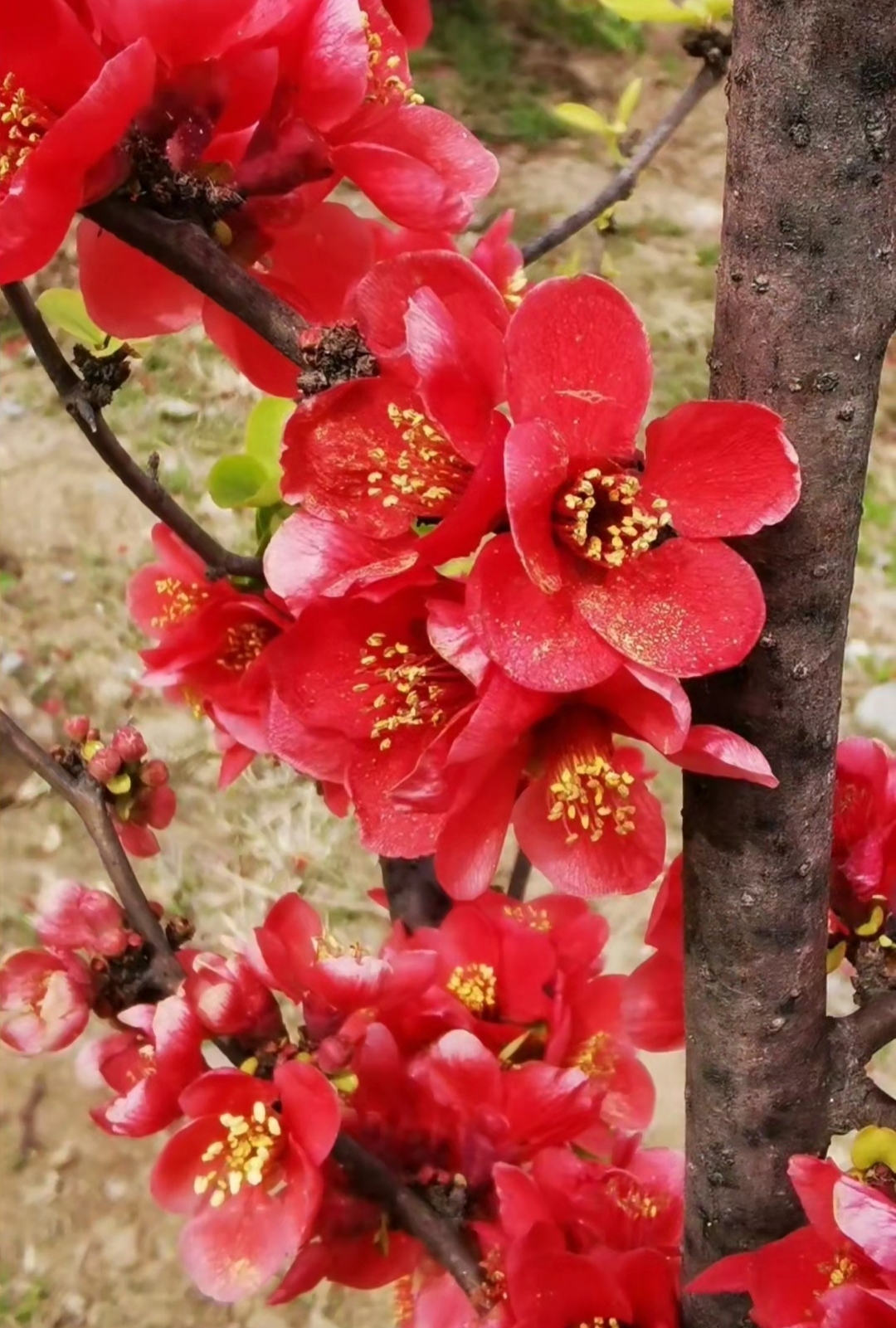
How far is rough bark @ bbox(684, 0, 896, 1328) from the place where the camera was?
0.78 ft

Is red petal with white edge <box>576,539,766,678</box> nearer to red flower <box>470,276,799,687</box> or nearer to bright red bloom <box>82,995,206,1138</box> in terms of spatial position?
red flower <box>470,276,799,687</box>

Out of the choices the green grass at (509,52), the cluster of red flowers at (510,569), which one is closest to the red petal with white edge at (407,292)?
the cluster of red flowers at (510,569)

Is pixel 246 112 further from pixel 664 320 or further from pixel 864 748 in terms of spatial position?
pixel 664 320

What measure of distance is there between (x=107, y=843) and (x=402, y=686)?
0.25 metres

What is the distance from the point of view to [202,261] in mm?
278

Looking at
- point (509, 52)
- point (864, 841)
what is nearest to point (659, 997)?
point (864, 841)

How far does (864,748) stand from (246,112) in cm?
27

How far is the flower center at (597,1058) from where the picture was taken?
0.54 meters

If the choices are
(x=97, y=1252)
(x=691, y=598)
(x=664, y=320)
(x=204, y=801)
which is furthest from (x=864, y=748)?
(x=664, y=320)

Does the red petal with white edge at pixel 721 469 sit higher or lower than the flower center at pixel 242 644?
higher

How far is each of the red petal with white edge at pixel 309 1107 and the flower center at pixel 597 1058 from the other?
172 millimetres

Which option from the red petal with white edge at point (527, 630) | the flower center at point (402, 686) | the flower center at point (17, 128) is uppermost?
the flower center at point (17, 128)

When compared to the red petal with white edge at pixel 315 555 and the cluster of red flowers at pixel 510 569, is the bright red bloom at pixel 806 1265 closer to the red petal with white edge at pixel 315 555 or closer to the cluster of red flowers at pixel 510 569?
the cluster of red flowers at pixel 510 569

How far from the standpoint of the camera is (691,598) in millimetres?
258
